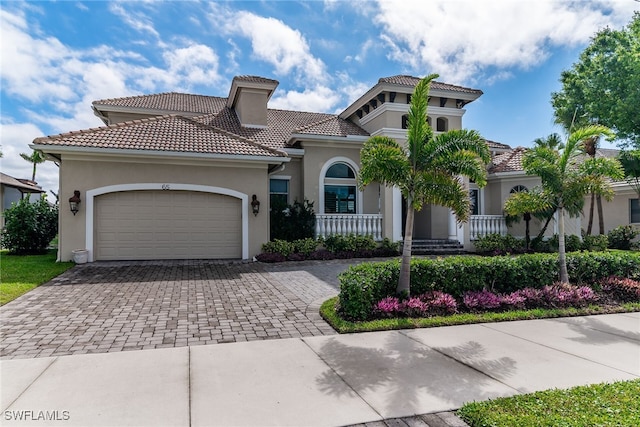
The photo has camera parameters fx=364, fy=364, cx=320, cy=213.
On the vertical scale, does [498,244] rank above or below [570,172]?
below

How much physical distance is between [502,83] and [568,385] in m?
15.5

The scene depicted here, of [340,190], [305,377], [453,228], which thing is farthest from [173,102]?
[305,377]

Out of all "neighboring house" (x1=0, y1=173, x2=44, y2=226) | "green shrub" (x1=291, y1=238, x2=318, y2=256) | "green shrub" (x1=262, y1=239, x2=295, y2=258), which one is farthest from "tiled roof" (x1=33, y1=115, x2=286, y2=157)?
"neighboring house" (x1=0, y1=173, x2=44, y2=226)

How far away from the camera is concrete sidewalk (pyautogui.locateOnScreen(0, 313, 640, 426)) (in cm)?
347

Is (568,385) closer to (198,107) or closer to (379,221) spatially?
(379,221)

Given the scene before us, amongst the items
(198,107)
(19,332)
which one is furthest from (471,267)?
(198,107)

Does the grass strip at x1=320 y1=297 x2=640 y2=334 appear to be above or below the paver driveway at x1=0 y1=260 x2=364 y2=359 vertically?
below

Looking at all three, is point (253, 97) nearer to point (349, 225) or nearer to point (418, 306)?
point (349, 225)

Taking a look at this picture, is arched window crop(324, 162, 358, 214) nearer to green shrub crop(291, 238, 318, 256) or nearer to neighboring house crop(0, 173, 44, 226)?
green shrub crop(291, 238, 318, 256)

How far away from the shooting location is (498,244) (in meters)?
16.7

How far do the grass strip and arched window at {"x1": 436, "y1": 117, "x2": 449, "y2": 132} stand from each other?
1120cm

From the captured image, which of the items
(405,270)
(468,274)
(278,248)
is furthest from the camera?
(278,248)

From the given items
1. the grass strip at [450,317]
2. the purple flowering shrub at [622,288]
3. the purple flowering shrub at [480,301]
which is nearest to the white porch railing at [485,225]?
the purple flowering shrub at [622,288]

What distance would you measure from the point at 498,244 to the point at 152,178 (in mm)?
14863
